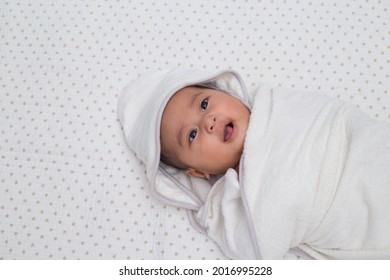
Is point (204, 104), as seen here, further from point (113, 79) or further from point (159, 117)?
point (113, 79)

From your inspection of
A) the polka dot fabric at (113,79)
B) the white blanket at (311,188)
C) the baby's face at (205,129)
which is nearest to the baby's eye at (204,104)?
the baby's face at (205,129)

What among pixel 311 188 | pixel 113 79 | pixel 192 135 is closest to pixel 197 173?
pixel 192 135

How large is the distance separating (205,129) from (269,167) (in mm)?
199

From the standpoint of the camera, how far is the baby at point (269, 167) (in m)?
1.02

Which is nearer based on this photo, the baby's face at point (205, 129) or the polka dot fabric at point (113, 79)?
the baby's face at point (205, 129)

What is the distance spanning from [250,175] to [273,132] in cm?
14

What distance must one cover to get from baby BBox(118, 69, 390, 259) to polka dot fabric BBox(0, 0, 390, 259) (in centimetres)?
11

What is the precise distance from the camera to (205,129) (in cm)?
106

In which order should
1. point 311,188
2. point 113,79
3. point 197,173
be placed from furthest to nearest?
point 113,79
point 197,173
point 311,188

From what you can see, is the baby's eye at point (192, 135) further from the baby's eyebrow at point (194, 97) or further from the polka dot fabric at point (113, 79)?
the polka dot fabric at point (113, 79)

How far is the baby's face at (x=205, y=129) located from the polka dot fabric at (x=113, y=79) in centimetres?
18

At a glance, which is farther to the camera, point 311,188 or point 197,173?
point 197,173

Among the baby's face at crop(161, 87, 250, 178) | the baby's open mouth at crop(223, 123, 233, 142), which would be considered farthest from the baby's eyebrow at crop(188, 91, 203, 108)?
the baby's open mouth at crop(223, 123, 233, 142)

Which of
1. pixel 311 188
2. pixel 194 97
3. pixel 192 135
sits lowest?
pixel 311 188
